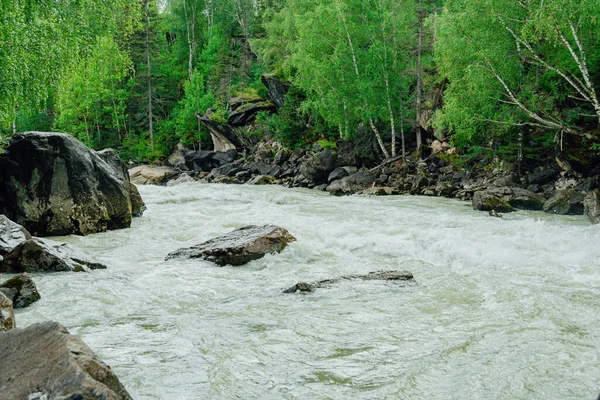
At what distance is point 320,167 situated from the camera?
1096 inches

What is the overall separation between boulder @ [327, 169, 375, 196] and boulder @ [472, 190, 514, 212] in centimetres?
779

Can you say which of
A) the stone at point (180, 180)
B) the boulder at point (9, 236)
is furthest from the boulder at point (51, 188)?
the stone at point (180, 180)

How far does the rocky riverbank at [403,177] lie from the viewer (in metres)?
16.2

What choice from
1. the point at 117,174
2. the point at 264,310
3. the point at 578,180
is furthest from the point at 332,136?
the point at 264,310

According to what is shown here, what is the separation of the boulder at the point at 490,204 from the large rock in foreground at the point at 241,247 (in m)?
8.69

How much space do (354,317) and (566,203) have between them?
12643 mm

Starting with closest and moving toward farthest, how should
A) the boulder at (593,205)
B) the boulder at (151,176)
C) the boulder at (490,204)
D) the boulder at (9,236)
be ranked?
the boulder at (9,236) < the boulder at (593,205) < the boulder at (490,204) < the boulder at (151,176)

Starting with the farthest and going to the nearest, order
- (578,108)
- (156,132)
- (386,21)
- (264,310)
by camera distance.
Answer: (156,132), (386,21), (578,108), (264,310)

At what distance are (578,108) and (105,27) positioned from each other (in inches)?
627

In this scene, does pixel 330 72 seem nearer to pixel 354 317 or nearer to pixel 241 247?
→ pixel 241 247

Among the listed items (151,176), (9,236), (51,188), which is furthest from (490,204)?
(151,176)

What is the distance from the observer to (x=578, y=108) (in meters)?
16.6

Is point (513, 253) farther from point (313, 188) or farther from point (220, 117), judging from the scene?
point (220, 117)

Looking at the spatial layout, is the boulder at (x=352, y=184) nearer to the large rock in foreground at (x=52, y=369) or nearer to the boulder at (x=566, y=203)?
the boulder at (x=566, y=203)
